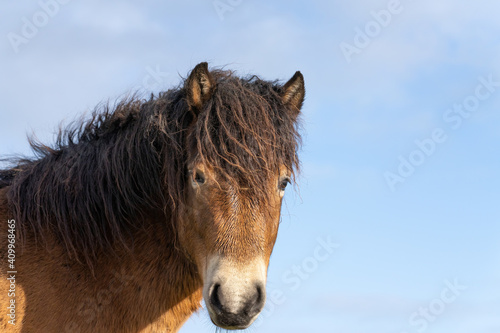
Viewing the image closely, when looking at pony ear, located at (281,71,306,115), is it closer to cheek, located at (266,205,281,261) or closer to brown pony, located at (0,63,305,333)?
brown pony, located at (0,63,305,333)

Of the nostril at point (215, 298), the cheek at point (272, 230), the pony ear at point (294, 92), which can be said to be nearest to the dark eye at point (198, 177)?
the cheek at point (272, 230)

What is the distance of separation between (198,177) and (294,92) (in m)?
1.76

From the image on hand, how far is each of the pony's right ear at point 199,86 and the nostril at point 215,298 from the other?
2054 mm

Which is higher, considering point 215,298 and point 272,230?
point 272,230

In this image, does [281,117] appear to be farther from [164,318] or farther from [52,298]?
[52,298]

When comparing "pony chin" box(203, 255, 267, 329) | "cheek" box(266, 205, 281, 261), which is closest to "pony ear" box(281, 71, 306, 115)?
"cheek" box(266, 205, 281, 261)

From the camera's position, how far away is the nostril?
467 cm

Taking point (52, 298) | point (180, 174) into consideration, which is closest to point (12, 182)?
point (52, 298)

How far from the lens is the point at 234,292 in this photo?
4602 mm

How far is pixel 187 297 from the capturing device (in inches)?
222

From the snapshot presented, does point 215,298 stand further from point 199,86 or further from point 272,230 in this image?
point 199,86

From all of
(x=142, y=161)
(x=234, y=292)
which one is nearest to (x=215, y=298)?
(x=234, y=292)

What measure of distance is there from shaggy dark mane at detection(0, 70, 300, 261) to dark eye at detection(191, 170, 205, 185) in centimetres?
19

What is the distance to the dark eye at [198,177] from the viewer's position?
523cm
